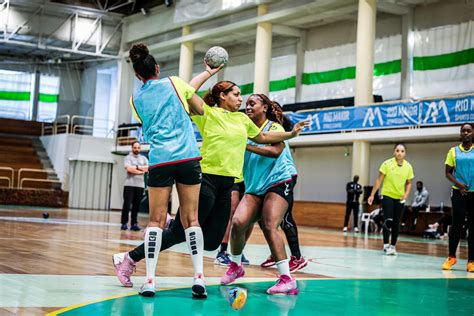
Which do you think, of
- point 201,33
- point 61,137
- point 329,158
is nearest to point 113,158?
point 61,137

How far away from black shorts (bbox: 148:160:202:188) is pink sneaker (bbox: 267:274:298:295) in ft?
4.16

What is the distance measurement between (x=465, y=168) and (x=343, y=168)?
1932 centimetres

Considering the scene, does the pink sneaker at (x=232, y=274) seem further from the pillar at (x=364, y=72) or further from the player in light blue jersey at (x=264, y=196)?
the pillar at (x=364, y=72)

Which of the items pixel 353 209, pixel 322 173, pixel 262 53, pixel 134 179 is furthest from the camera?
pixel 322 173

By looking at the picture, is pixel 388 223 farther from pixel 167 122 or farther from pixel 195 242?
pixel 167 122

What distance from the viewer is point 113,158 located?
37438mm

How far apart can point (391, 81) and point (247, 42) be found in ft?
30.4

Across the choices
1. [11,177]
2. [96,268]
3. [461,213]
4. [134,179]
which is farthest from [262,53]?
[96,268]

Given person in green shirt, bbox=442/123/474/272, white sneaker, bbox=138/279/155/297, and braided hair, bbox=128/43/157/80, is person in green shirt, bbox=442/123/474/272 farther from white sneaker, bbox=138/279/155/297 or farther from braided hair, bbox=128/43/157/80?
white sneaker, bbox=138/279/155/297

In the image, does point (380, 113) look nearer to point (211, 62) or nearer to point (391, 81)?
point (391, 81)

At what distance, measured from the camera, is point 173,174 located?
204 inches

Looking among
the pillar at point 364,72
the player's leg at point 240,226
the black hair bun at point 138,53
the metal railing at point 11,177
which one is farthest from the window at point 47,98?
the black hair bun at point 138,53

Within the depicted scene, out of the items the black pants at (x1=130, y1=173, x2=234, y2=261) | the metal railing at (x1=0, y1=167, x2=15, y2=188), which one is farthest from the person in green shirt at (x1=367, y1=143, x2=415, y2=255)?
the metal railing at (x1=0, y1=167, x2=15, y2=188)

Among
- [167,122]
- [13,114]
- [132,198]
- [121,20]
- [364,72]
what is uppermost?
[121,20]
